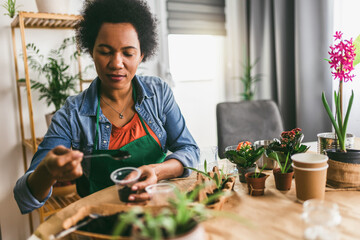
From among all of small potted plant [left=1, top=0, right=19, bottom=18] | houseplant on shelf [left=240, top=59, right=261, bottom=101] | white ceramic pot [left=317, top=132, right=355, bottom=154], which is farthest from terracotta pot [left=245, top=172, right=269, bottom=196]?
houseplant on shelf [left=240, top=59, right=261, bottom=101]

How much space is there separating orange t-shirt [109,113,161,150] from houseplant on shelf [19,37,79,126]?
3.06ft

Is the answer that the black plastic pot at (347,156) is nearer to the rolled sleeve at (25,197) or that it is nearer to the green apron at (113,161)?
the green apron at (113,161)

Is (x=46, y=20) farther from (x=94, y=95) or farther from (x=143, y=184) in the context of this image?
(x=143, y=184)

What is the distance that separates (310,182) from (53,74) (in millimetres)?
1786

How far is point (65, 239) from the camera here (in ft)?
2.71

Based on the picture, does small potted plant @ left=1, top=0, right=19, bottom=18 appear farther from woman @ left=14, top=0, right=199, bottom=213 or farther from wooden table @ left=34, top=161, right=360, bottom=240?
wooden table @ left=34, top=161, right=360, bottom=240

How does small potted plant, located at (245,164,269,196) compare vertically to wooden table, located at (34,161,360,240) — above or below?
above

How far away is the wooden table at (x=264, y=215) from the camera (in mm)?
819

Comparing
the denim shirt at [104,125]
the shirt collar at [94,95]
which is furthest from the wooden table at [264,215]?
the shirt collar at [94,95]

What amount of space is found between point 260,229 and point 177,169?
507 millimetres

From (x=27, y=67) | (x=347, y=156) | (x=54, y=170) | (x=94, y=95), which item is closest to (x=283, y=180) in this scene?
(x=347, y=156)

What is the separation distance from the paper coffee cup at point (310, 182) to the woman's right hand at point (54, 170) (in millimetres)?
641

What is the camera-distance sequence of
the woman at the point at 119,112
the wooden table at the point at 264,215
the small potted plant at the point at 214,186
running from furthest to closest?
1. the woman at the point at 119,112
2. the small potted plant at the point at 214,186
3. the wooden table at the point at 264,215

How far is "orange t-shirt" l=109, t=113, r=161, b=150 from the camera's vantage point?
54.7 inches
